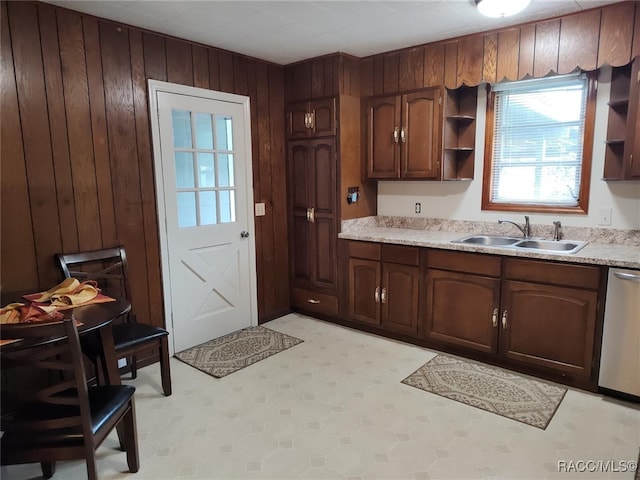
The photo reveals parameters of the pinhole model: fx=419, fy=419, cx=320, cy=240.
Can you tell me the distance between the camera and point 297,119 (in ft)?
13.0

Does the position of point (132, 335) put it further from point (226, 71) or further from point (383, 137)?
point (383, 137)

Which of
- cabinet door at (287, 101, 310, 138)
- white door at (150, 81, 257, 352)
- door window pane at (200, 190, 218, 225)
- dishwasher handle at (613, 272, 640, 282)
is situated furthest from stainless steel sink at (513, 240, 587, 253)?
door window pane at (200, 190, 218, 225)

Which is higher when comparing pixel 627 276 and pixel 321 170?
pixel 321 170

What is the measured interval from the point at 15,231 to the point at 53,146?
22.4 inches

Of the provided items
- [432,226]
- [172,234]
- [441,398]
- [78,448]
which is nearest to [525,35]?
[432,226]

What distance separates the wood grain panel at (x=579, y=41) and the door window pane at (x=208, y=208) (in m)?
2.76

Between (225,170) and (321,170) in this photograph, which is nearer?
(225,170)

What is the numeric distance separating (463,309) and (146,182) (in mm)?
2548

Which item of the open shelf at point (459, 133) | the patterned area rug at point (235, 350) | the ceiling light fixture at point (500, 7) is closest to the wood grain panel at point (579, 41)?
the ceiling light fixture at point (500, 7)

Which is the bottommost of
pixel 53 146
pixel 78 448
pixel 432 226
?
pixel 78 448

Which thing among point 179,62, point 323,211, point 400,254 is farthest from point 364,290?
point 179,62

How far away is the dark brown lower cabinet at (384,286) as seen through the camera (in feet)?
11.2

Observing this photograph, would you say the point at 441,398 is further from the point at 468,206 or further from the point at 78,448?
the point at 78,448

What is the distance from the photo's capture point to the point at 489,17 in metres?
2.81
